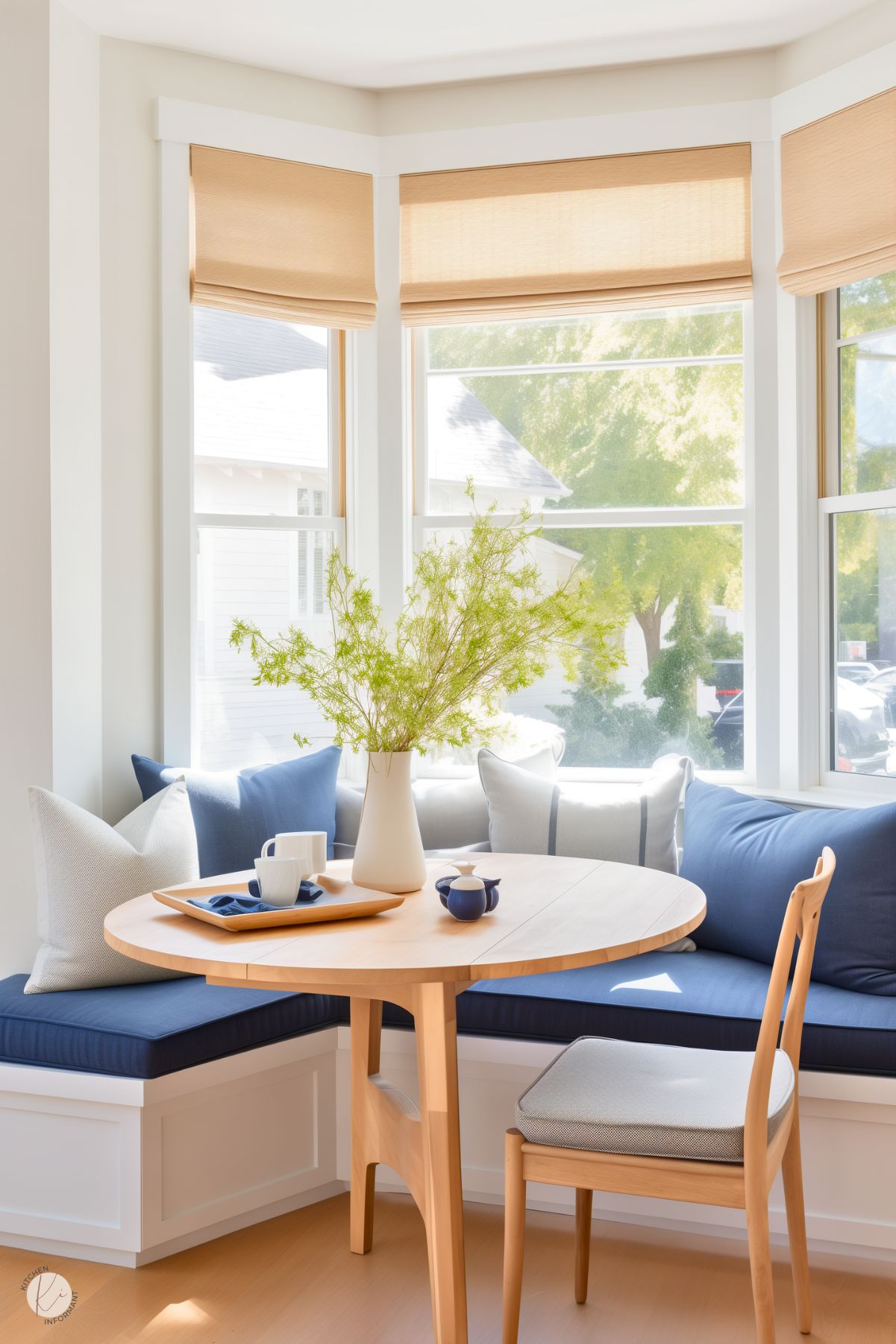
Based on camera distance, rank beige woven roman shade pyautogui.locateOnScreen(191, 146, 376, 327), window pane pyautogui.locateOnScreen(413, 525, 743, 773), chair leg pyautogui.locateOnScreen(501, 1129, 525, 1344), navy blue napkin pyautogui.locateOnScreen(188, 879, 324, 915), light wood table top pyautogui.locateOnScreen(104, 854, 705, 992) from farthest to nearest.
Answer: window pane pyautogui.locateOnScreen(413, 525, 743, 773), beige woven roman shade pyautogui.locateOnScreen(191, 146, 376, 327), navy blue napkin pyautogui.locateOnScreen(188, 879, 324, 915), chair leg pyautogui.locateOnScreen(501, 1129, 525, 1344), light wood table top pyautogui.locateOnScreen(104, 854, 705, 992)

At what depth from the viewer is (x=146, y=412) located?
3.42 meters

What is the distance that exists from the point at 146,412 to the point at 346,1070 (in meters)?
2.00

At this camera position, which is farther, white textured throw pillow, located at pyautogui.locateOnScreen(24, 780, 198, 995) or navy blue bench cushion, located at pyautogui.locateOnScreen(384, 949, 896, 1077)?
white textured throw pillow, located at pyautogui.locateOnScreen(24, 780, 198, 995)

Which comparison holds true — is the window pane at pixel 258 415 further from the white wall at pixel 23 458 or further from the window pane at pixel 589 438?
the white wall at pixel 23 458

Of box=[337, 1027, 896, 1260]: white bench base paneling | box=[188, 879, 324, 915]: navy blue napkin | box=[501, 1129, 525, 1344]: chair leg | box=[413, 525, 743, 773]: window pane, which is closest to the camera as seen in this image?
box=[501, 1129, 525, 1344]: chair leg

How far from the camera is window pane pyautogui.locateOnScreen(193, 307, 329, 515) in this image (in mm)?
3566

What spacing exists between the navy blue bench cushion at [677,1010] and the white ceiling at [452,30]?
105 inches

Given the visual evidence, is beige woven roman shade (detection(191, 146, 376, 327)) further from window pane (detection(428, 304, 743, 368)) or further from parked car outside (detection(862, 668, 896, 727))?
parked car outside (detection(862, 668, 896, 727))

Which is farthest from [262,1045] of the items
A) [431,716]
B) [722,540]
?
[722,540]

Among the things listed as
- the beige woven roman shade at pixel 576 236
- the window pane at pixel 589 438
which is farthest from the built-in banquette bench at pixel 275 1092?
the beige woven roman shade at pixel 576 236

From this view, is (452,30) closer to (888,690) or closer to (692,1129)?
(888,690)

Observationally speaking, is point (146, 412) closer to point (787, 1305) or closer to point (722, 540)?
point (722, 540)

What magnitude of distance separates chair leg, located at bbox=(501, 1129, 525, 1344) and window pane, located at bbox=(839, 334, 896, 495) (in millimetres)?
2251

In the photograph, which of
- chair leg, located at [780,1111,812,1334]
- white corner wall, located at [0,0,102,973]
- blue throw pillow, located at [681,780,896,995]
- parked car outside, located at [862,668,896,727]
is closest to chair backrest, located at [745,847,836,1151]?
chair leg, located at [780,1111,812,1334]
